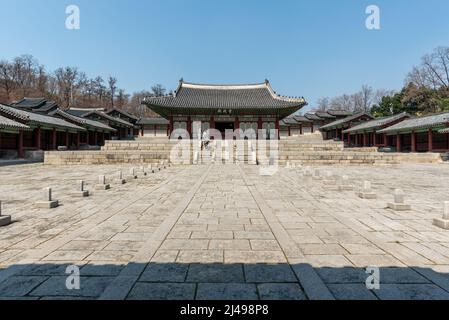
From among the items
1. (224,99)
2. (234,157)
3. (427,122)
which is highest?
(224,99)

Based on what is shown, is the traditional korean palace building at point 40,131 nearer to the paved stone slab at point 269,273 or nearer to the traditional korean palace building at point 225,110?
the traditional korean palace building at point 225,110

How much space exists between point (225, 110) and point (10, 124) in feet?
59.0

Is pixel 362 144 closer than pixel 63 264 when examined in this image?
No

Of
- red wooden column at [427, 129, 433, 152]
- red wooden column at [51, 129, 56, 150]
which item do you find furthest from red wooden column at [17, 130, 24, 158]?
red wooden column at [427, 129, 433, 152]

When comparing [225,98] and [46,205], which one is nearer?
[46,205]

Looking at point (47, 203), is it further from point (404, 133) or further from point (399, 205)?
point (404, 133)

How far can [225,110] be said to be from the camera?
2706 centimetres

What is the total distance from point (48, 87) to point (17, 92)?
11119 mm

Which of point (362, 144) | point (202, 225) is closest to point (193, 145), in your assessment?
point (202, 225)

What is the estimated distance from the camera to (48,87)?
219 ft

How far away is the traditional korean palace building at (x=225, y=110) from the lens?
26.5m

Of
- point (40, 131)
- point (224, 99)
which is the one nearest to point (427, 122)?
point (224, 99)

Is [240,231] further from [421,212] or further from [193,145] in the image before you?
[193,145]
